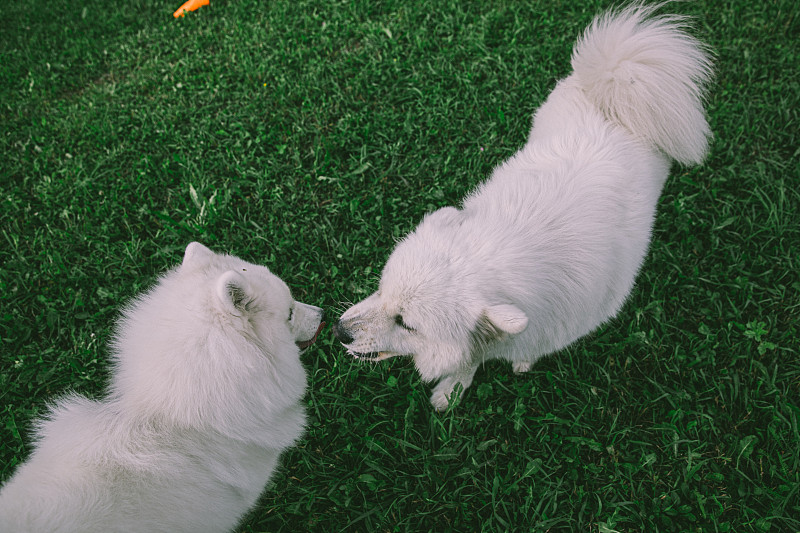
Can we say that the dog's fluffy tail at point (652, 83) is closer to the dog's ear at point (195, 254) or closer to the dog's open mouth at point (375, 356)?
the dog's open mouth at point (375, 356)

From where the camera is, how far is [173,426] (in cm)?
182

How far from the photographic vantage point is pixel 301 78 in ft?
15.9

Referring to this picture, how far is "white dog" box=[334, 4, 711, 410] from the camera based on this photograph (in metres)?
2.10

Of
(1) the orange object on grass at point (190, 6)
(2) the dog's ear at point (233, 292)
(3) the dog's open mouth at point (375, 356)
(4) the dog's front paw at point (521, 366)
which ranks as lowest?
(4) the dog's front paw at point (521, 366)

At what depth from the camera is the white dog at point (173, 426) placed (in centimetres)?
166

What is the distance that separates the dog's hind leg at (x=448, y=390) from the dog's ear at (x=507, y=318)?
37.9 inches

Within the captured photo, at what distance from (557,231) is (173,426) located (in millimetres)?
2160

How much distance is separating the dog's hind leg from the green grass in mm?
95

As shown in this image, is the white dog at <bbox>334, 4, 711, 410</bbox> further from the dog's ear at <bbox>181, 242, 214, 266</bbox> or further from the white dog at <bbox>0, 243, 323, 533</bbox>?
the dog's ear at <bbox>181, 242, 214, 266</bbox>

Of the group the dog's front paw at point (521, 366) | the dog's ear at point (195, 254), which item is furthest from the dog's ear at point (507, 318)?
the dog's ear at point (195, 254)

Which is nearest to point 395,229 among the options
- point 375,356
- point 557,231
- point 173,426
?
point 375,356

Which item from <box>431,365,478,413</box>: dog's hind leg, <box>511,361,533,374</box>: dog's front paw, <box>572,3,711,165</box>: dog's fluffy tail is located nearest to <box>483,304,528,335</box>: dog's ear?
<box>431,365,478,413</box>: dog's hind leg

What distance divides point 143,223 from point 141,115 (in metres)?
1.61

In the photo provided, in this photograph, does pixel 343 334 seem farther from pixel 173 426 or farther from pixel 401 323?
pixel 173 426
